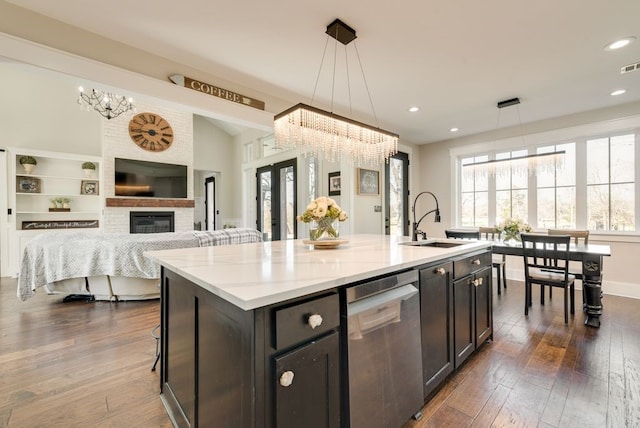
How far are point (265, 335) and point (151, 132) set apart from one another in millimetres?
6835

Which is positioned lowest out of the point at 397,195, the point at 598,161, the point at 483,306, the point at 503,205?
the point at 483,306

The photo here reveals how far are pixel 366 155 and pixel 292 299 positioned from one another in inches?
85.7

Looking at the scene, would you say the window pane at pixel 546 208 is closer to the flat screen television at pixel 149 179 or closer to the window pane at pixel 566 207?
the window pane at pixel 566 207

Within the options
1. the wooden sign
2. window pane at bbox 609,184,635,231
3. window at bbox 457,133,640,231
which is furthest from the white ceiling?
window pane at bbox 609,184,635,231

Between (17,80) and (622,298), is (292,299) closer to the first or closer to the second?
(622,298)

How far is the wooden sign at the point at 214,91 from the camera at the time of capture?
281cm

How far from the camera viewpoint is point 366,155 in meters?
2.91

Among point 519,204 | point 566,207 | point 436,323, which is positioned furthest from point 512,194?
point 436,323

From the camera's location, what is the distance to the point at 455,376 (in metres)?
2.03

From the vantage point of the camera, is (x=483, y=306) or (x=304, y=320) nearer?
(x=304, y=320)

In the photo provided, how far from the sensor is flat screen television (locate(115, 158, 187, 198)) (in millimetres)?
5898

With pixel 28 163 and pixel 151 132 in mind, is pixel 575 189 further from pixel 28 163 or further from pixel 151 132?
pixel 28 163

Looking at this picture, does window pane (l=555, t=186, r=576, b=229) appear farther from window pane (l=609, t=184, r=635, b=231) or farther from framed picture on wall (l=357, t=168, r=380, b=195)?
framed picture on wall (l=357, t=168, r=380, b=195)

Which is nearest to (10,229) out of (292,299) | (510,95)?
(292,299)
